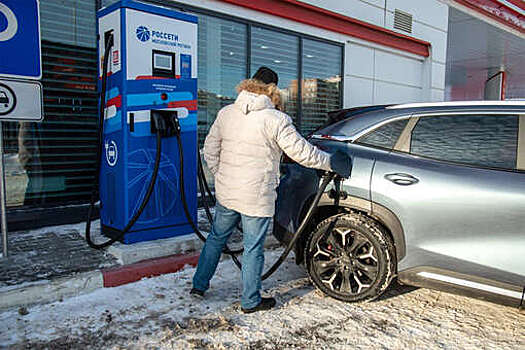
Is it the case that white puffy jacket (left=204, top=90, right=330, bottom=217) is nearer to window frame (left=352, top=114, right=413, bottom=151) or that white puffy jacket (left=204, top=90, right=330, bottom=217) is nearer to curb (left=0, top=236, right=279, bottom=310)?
window frame (left=352, top=114, right=413, bottom=151)

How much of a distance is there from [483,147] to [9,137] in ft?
16.1

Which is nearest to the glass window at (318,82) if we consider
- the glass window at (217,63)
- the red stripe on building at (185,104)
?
the glass window at (217,63)

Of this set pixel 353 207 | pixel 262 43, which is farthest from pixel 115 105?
pixel 262 43

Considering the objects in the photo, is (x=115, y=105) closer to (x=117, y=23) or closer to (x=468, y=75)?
(x=117, y=23)

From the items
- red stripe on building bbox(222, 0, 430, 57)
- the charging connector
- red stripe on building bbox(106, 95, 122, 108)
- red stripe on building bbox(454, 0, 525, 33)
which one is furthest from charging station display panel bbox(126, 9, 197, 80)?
red stripe on building bbox(454, 0, 525, 33)

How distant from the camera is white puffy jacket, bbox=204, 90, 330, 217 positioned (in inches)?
121

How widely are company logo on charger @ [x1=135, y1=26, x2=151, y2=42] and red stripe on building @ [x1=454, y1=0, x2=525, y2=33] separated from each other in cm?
993

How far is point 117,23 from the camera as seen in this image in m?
4.15

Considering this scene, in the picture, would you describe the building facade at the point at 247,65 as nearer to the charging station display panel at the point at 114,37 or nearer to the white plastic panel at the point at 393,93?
the white plastic panel at the point at 393,93

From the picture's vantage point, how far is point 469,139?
3.16 m

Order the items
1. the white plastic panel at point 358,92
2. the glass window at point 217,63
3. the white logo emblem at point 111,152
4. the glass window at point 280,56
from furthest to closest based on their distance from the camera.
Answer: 1. the white plastic panel at point 358,92
2. the glass window at point 280,56
3. the glass window at point 217,63
4. the white logo emblem at point 111,152

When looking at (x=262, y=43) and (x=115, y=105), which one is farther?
(x=262, y=43)

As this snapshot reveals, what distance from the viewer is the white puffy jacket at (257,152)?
307cm

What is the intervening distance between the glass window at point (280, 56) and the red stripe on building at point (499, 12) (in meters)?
6.02
